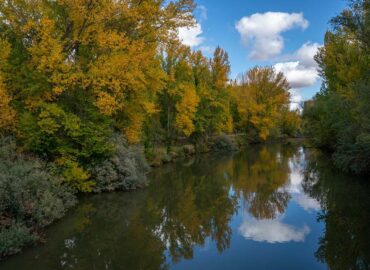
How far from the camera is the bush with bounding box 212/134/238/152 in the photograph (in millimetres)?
38375

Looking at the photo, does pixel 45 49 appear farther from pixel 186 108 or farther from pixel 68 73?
pixel 186 108

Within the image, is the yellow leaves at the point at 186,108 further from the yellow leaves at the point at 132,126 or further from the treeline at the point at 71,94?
the yellow leaves at the point at 132,126

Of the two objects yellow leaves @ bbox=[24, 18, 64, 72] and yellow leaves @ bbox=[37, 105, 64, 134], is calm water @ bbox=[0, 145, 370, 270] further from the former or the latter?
yellow leaves @ bbox=[24, 18, 64, 72]

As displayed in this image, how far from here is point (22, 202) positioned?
29.5 ft

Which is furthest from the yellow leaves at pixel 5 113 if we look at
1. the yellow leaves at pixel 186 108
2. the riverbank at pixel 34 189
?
the yellow leaves at pixel 186 108

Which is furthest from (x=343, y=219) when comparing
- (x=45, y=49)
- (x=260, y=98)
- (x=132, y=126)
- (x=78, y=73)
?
(x=260, y=98)

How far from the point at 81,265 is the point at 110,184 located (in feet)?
25.8

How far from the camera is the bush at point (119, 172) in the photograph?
49.1 ft

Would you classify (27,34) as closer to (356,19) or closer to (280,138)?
(356,19)

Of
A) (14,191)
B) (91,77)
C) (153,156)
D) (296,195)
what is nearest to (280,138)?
(153,156)

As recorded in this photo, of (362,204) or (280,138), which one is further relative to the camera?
(280,138)

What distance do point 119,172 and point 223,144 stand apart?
79.1 feet

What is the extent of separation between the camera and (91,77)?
529 inches

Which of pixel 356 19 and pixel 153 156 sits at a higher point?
pixel 356 19
